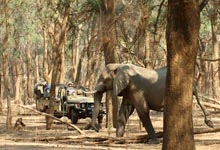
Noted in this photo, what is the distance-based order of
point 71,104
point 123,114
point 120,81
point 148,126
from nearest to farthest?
point 148,126
point 120,81
point 123,114
point 71,104

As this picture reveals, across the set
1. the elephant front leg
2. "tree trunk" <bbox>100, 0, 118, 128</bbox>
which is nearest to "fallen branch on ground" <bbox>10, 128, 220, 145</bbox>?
the elephant front leg

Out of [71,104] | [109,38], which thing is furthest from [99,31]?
[71,104]

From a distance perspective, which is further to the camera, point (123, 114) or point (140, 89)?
point (123, 114)

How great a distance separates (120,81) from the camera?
51.1ft

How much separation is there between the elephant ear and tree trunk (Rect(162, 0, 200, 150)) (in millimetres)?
6692

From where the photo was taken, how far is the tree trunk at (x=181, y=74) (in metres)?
8.72

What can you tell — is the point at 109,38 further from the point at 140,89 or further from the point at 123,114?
the point at 140,89

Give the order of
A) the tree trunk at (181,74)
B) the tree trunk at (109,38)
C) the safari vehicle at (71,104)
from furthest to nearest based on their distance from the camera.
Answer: the safari vehicle at (71,104)
the tree trunk at (109,38)
the tree trunk at (181,74)

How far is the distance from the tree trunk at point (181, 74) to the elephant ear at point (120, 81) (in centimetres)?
669

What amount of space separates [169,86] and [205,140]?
6551 millimetres

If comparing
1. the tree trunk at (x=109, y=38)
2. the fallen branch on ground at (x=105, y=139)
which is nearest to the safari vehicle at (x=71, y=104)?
the tree trunk at (x=109, y=38)

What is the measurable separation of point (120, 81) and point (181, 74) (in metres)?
6.87

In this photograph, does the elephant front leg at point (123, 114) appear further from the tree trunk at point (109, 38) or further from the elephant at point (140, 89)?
the tree trunk at point (109, 38)

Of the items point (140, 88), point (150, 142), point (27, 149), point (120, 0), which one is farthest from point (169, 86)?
point (120, 0)
